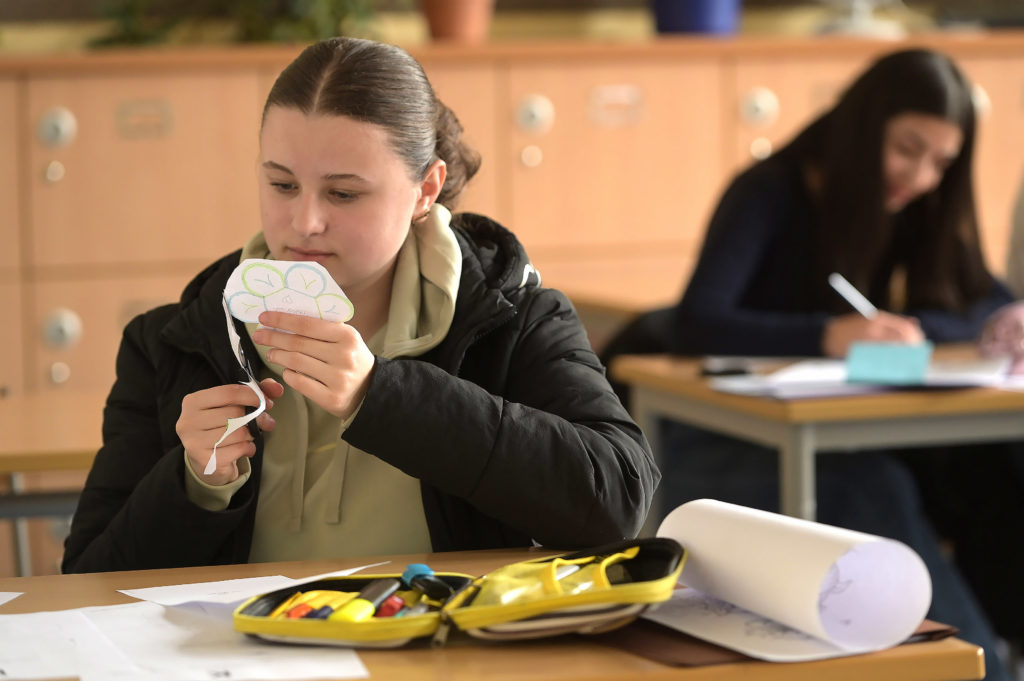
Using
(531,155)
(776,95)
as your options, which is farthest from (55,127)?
(776,95)

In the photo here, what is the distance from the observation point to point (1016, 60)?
→ 435 centimetres

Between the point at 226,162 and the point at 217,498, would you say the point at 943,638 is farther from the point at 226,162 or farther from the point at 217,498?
the point at 226,162

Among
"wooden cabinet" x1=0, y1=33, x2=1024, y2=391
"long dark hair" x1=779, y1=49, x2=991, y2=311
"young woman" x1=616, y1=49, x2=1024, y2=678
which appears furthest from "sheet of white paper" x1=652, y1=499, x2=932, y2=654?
"wooden cabinet" x1=0, y1=33, x2=1024, y2=391

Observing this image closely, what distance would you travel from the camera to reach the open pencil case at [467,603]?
0.96 metres

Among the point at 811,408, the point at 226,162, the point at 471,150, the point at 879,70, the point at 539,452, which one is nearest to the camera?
the point at 539,452

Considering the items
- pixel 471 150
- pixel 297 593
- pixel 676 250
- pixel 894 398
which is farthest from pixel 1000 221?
pixel 297 593

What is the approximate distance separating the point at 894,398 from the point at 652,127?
7.13 feet

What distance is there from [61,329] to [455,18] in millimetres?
1501

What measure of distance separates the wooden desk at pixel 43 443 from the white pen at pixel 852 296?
56.7 inches

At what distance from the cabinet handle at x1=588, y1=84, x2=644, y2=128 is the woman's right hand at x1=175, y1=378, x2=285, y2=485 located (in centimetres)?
304

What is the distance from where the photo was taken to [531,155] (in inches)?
164

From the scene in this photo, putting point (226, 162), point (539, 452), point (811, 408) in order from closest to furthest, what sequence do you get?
1. point (539, 452)
2. point (811, 408)
3. point (226, 162)

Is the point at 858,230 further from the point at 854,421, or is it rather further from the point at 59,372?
the point at 59,372

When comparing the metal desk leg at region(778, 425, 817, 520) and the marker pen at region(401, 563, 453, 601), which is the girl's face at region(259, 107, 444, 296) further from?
the metal desk leg at region(778, 425, 817, 520)
